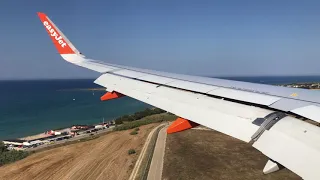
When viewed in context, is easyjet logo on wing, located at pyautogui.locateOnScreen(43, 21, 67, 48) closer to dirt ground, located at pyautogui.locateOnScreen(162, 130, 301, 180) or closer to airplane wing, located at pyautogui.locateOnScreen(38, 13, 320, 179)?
airplane wing, located at pyautogui.locateOnScreen(38, 13, 320, 179)

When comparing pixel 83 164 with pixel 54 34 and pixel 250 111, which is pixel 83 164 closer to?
pixel 54 34

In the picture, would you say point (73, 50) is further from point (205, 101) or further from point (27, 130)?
point (27, 130)

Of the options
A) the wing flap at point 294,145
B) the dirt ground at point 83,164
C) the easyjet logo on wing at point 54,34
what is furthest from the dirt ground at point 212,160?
the wing flap at point 294,145

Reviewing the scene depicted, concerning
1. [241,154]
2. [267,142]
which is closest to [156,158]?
[241,154]

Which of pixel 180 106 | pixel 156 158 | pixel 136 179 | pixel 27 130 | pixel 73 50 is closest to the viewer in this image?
pixel 180 106

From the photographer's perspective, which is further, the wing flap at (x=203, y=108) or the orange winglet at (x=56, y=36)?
the orange winglet at (x=56, y=36)

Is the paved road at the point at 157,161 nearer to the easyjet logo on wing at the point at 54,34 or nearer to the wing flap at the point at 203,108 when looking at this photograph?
the easyjet logo on wing at the point at 54,34

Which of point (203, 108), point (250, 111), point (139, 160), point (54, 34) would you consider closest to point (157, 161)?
point (139, 160)
